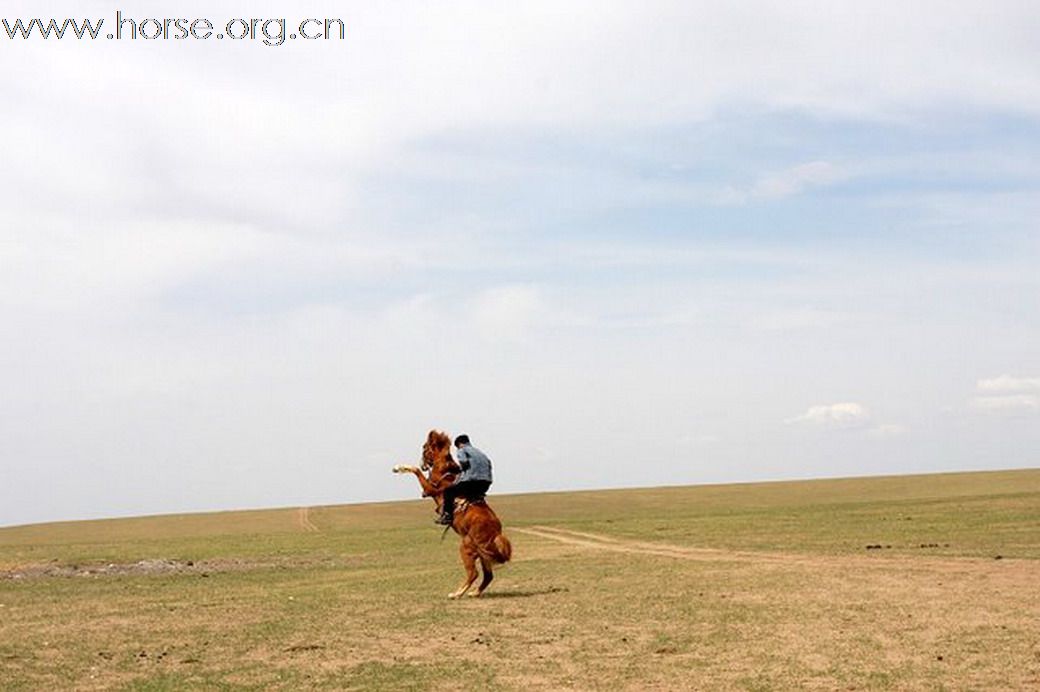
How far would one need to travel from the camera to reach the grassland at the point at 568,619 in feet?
46.0

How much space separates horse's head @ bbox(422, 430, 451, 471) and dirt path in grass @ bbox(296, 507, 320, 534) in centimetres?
4414

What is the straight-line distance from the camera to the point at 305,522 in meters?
80.2

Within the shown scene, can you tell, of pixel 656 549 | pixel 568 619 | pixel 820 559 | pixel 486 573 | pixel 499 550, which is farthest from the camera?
pixel 656 549

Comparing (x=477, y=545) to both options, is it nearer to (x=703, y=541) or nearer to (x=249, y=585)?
(x=249, y=585)

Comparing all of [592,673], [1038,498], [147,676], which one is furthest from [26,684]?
[1038,498]

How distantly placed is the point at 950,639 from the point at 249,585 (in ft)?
55.8

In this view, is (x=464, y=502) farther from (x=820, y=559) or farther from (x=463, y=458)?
(x=820, y=559)

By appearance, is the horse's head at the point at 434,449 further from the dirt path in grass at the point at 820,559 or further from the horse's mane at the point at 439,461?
the dirt path in grass at the point at 820,559

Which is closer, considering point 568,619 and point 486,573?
point 568,619

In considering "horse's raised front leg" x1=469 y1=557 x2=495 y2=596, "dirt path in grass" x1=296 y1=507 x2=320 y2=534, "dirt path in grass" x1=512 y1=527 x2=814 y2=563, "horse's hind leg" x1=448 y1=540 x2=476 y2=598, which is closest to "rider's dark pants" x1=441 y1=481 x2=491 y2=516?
"horse's hind leg" x1=448 y1=540 x2=476 y2=598

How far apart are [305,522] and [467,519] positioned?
6045cm

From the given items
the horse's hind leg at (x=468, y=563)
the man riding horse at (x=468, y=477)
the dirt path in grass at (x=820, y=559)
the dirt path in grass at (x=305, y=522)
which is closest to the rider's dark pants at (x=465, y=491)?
the man riding horse at (x=468, y=477)

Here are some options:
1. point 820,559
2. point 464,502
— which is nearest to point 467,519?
point 464,502

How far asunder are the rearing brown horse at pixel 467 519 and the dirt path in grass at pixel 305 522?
145 ft
